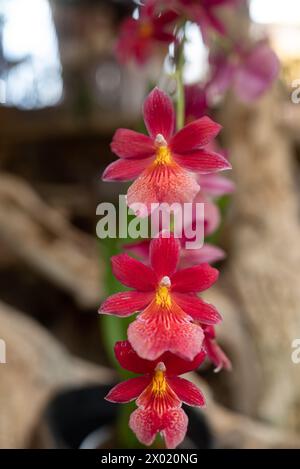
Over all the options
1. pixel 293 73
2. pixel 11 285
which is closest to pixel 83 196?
pixel 11 285

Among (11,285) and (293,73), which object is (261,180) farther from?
A: (11,285)

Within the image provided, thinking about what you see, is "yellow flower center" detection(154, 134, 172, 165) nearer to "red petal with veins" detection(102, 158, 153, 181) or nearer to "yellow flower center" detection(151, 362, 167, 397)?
"red petal with veins" detection(102, 158, 153, 181)

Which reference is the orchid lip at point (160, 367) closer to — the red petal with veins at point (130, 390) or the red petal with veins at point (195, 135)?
the red petal with veins at point (130, 390)

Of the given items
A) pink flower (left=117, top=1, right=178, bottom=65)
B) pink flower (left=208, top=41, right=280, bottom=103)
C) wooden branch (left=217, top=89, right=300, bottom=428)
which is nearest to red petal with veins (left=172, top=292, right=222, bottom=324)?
pink flower (left=117, top=1, right=178, bottom=65)

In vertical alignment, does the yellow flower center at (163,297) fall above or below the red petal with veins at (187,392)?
above

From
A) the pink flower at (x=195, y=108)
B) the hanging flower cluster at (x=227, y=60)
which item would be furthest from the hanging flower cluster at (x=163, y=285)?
the hanging flower cluster at (x=227, y=60)

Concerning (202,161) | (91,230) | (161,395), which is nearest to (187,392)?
(161,395)
